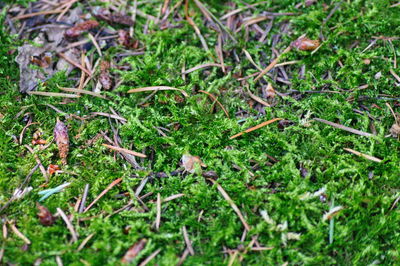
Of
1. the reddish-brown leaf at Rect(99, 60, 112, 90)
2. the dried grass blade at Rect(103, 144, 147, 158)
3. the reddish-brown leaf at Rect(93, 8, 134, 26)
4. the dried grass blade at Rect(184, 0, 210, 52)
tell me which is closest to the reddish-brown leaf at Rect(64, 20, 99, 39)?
the reddish-brown leaf at Rect(93, 8, 134, 26)

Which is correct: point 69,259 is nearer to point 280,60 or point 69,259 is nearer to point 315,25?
point 280,60

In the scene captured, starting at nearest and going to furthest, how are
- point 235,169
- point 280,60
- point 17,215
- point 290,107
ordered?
point 17,215, point 235,169, point 290,107, point 280,60

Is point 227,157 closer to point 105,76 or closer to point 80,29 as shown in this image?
point 105,76

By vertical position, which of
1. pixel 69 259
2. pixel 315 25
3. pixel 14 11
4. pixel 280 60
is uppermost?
pixel 14 11

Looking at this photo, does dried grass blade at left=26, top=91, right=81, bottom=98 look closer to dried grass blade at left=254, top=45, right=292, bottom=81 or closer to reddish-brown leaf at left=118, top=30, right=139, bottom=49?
reddish-brown leaf at left=118, top=30, right=139, bottom=49

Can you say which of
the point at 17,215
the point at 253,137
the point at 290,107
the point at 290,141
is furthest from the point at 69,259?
the point at 290,107

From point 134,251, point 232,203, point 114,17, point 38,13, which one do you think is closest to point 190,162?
point 232,203

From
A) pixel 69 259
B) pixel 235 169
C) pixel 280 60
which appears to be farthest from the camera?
pixel 280 60

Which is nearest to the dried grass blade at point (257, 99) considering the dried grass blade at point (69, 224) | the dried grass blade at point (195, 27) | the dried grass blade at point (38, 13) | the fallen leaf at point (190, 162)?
the dried grass blade at point (195, 27)

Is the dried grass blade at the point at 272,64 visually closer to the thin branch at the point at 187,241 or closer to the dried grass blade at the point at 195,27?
the dried grass blade at the point at 195,27
